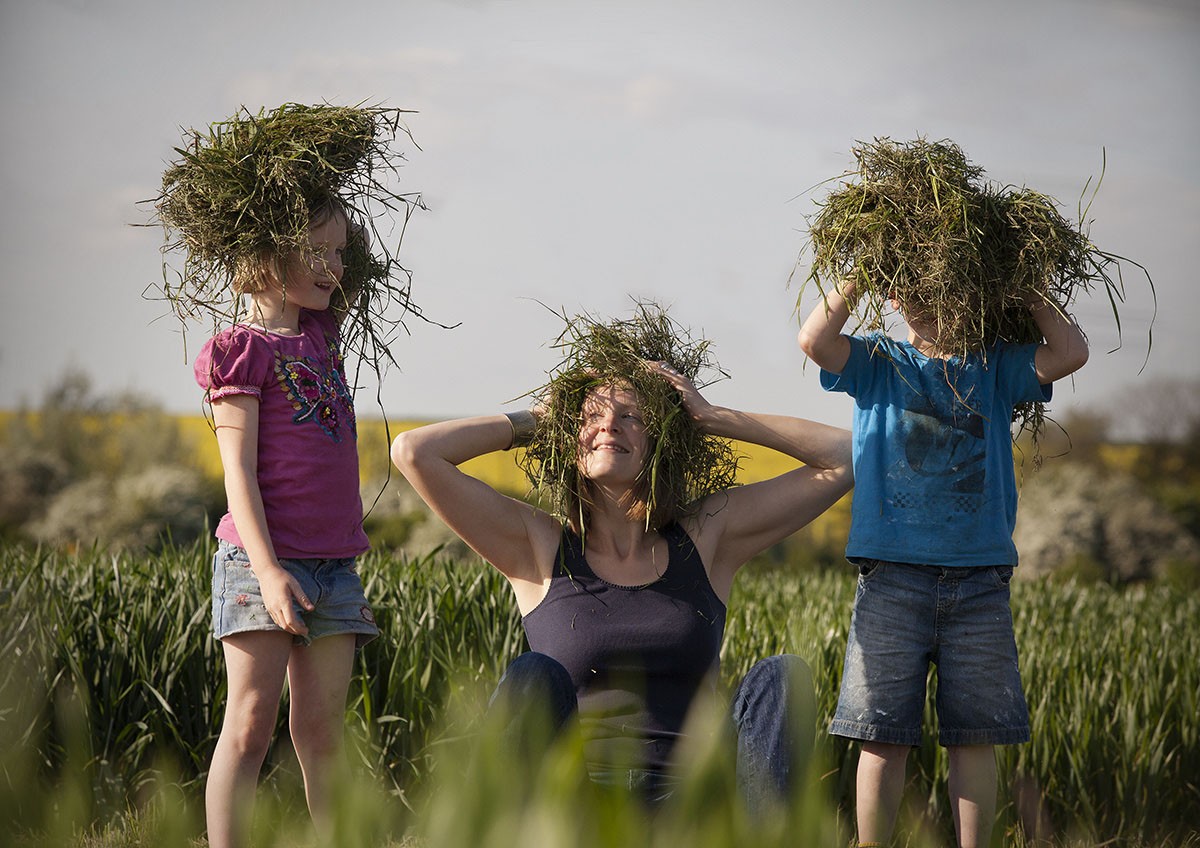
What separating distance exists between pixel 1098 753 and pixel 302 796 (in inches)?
107

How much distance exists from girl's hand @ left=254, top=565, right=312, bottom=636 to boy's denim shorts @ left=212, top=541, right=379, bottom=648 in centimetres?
4

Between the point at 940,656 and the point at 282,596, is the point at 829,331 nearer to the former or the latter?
the point at 940,656

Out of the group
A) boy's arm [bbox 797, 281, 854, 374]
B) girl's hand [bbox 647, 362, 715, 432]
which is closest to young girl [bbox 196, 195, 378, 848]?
girl's hand [bbox 647, 362, 715, 432]

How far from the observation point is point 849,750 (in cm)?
373

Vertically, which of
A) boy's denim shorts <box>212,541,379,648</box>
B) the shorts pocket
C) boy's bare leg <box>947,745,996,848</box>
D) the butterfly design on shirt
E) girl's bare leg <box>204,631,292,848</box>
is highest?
the butterfly design on shirt

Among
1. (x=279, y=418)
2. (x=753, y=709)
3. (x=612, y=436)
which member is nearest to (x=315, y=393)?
(x=279, y=418)

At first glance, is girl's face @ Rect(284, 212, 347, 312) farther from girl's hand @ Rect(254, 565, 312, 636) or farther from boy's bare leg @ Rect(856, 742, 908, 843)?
boy's bare leg @ Rect(856, 742, 908, 843)

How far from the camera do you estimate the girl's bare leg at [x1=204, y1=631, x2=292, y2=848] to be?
2.54m

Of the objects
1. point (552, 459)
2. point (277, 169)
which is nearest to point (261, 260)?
point (277, 169)

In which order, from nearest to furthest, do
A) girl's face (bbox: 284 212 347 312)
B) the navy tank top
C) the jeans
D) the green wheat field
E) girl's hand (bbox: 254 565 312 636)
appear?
1. the jeans
2. girl's hand (bbox: 254 565 312 636)
3. the navy tank top
4. girl's face (bbox: 284 212 347 312)
5. the green wheat field

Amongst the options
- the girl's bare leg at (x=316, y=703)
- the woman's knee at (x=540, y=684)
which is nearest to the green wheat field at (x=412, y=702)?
the girl's bare leg at (x=316, y=703)

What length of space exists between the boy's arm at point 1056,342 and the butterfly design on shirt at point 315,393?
5.72ft

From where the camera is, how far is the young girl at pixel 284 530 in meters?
2.54

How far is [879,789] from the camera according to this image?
2928 millimetres
